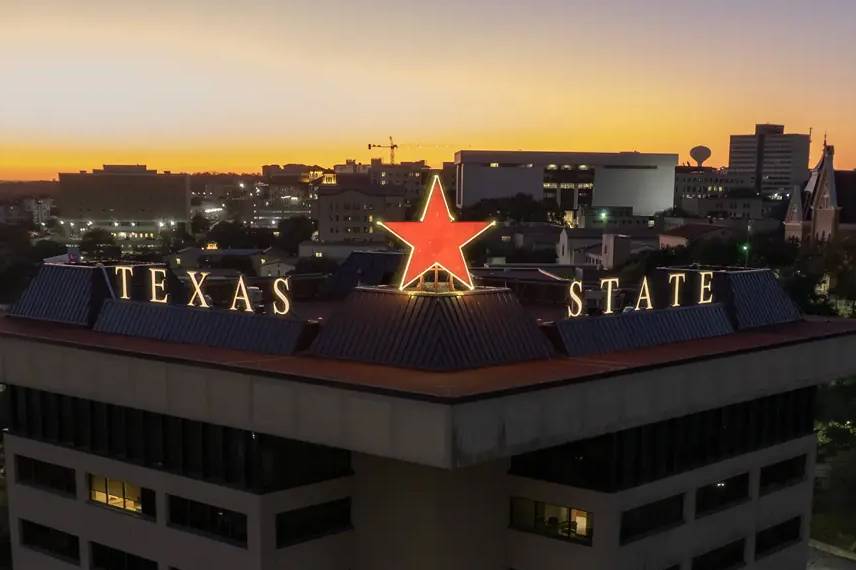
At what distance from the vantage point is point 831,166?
13312cm

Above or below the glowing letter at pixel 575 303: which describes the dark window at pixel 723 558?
below

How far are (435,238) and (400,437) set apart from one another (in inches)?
317

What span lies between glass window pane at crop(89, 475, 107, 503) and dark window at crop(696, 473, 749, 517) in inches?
942

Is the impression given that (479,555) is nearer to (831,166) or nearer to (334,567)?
(334,567)

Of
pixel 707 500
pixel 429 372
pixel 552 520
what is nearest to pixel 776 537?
pixel 707 500

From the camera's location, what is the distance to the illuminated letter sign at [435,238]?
31.9m

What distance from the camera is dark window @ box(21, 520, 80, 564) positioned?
127ft

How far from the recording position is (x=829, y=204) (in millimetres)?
133375

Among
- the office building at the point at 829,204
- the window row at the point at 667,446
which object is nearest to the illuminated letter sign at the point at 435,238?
the window row at the point at 667,446

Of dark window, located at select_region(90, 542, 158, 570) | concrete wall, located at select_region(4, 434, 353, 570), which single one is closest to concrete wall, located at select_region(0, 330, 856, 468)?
concrete wall, located at select_region(4, 434, 353, 570)

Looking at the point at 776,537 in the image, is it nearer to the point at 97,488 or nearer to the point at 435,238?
the point at 435,238

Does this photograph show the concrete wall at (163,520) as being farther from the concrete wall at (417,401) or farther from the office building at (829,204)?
the office building at (829,204)

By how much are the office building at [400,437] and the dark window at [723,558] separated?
0.09 metres

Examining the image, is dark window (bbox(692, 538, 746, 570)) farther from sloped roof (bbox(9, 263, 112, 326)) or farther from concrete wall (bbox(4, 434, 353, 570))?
sloped roof (bbox(9, 263, 112, 326))
